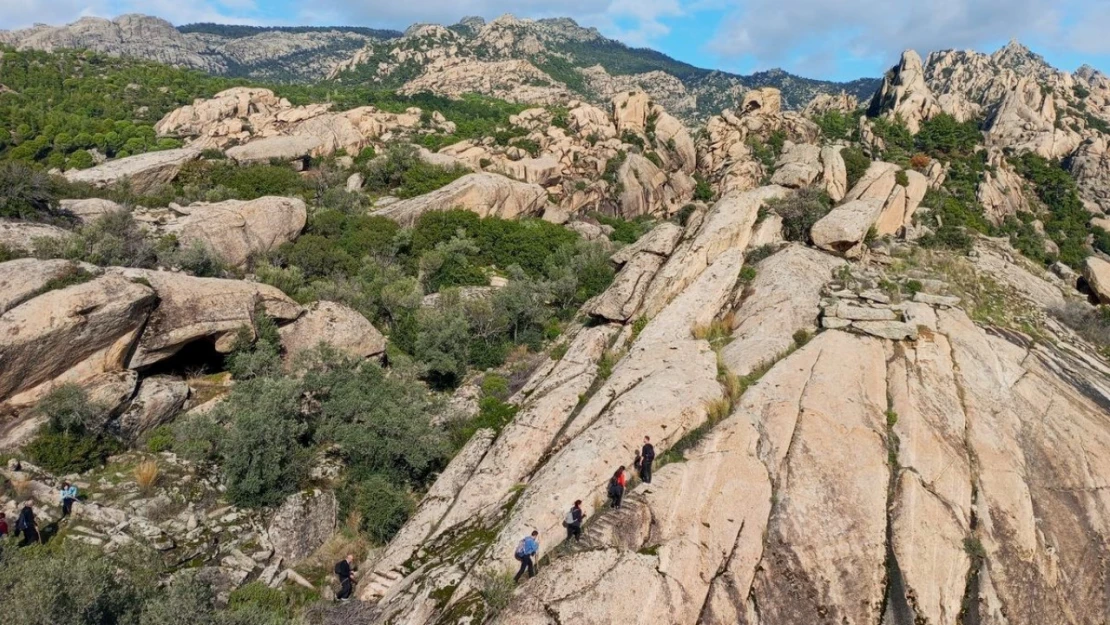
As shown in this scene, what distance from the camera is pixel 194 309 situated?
25.5 meters

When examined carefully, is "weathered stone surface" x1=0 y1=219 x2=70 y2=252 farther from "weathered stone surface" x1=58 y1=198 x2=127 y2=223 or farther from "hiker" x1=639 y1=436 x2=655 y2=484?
"hiker" x1=639 y1=436 x2=655 y2=484

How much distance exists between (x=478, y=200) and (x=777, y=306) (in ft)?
120

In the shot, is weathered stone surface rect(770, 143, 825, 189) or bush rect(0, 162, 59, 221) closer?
bush rect(0, 162, 59, 221)

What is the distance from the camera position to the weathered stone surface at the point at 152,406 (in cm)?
2189

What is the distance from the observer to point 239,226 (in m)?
37.4

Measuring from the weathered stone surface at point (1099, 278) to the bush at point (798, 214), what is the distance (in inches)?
605

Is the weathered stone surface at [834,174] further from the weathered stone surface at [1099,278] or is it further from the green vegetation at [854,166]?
the weathered stone surface at [1099,278]

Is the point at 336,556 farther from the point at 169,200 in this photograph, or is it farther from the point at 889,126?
the point at 889,126

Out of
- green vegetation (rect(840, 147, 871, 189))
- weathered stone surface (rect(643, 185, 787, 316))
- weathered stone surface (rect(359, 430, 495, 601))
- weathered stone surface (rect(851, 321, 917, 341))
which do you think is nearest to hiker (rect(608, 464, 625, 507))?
weathered stone surface (rect(359, 430, 495, 601))

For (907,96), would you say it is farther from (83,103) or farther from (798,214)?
(83,103)

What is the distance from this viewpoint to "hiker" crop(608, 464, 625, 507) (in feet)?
45.9

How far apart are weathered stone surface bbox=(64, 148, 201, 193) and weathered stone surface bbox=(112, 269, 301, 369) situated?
87.5ft

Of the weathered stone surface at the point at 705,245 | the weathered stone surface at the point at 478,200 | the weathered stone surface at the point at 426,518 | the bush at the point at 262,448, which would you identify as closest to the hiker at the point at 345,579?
the weathered stone surface at the point at 426,518

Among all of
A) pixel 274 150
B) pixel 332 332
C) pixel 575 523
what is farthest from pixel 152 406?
pixel 274 150
